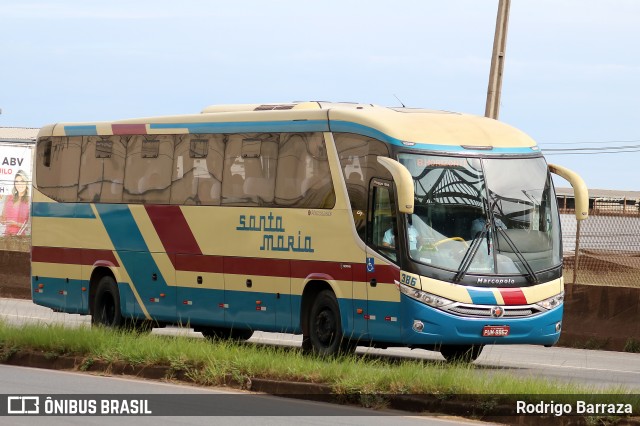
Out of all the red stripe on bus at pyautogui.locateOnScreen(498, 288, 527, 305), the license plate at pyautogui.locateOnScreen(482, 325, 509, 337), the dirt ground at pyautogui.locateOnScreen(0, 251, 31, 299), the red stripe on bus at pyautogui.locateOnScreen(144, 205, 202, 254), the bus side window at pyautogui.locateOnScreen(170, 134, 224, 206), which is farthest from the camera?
the dirt ground at pyautogui.locateOnScreen(0, 251, 31, 299)

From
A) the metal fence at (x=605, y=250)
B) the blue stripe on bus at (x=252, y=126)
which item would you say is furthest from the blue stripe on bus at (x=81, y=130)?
the metal fence at (x=605, y=250)

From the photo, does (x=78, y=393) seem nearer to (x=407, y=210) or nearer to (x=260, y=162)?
(x=407, y=210)

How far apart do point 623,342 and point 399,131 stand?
704cm

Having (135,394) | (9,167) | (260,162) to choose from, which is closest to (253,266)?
(260,162)

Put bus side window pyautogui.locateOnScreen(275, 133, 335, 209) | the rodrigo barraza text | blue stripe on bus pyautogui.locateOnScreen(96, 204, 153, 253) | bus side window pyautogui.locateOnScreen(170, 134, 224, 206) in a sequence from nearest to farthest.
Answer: the rodrigo barraza text → bus side window pyautogui.locateOnScreen(275, 133, 335, 209) → bus side window pyautogui.locateOnScreen(170, 134, 224, 206) → blue stripe on bus pyautogui.locateOnScreen(96, 204, 153, 253)

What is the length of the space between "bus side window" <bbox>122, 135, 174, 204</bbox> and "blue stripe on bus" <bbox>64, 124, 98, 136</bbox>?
1190mm

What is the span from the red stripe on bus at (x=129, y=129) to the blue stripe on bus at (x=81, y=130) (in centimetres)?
61

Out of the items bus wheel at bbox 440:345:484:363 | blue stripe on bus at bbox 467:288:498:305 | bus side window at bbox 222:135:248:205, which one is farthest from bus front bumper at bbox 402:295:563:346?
bus side window at bbox 222:135:248:205

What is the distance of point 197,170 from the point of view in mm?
21953

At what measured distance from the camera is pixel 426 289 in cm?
1784

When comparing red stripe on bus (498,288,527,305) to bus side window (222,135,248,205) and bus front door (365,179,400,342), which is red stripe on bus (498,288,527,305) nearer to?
bus front door (365,179,400,342)

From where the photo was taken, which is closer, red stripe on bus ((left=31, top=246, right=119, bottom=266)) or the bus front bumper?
the bus front bumper

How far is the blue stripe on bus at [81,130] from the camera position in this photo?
80.3 ft

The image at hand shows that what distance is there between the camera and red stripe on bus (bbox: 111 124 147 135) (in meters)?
23.3
